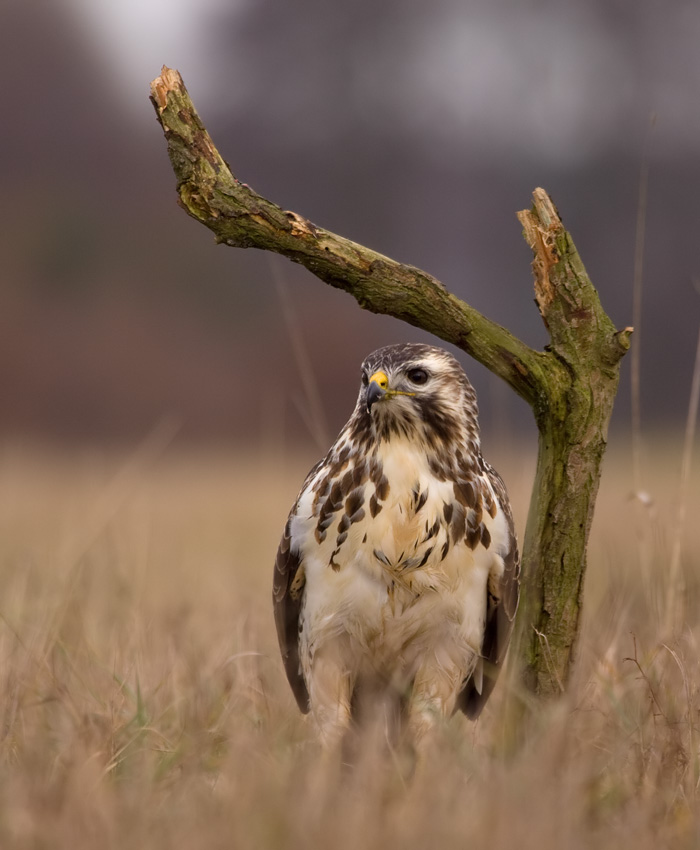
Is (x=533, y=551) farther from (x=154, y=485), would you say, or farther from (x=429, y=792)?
(x=154, y=485)

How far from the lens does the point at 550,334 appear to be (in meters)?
2.79

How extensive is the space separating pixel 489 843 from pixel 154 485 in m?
8.33

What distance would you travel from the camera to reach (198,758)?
2.49m

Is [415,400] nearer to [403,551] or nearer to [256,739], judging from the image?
[403,551]

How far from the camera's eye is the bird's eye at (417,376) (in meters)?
3.06

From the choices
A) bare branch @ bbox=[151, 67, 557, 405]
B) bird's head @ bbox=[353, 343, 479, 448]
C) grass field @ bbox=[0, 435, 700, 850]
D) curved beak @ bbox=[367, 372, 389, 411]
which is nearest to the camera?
grass field @ bbox=[0, 435, 700, 850]

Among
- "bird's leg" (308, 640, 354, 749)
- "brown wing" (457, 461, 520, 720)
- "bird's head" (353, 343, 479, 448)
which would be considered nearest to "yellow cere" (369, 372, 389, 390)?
"bird's head" (353, 343, 479, 448)

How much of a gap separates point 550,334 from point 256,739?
1165mm

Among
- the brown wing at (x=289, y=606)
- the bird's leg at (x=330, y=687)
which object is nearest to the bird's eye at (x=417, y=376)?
the brown wing at (x=289, y=606)

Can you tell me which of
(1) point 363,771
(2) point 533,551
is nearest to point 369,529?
(2) point 533,551

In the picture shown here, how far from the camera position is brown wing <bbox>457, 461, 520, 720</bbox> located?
3105 mm

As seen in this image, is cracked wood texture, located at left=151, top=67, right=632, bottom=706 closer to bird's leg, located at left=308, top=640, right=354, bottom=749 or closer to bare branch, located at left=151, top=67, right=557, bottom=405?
bare branch, located at left=151, top=67, right=557, bottom=405

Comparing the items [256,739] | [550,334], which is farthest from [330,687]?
[550,334]

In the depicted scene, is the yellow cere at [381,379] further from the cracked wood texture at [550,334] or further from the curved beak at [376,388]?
the cracked wood texture at [550,334]
